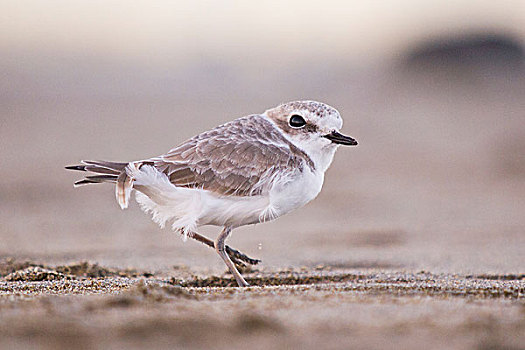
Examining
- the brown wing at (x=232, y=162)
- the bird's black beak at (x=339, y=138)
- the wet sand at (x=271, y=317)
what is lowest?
the wet sand at (x=271, y=317)

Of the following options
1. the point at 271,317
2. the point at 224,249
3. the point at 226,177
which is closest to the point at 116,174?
the point at 226,177

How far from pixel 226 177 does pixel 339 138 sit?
684 mm

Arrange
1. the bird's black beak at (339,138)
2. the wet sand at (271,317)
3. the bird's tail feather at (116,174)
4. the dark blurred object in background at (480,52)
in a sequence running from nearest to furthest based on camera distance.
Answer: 1. the wet sand at (271,317)
2. the bird's tail feather at (116,174)
3. the bird's black beak at (339,138)
4. the dark blurred object in background at (480,52)

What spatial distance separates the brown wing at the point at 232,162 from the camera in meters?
3.88

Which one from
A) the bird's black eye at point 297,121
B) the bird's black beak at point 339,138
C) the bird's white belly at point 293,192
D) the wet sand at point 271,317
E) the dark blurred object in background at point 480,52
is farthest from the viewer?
the dark blurred object in background at point 480,52

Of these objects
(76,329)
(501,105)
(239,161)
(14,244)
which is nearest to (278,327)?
(76,329)

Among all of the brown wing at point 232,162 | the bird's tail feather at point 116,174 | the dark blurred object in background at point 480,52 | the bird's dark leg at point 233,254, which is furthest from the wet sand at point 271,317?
the dark blurred object in background at point 480,52

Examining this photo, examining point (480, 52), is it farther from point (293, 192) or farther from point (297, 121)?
point (293, 192)

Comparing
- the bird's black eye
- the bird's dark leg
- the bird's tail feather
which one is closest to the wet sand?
the bird's tail feather

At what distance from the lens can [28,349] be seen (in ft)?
7.37

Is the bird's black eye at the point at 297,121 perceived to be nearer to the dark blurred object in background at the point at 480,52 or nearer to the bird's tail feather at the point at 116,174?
the bird's tail feather at the point at 116,174

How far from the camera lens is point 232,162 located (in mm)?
3914

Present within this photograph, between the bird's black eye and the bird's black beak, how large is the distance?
173 mm

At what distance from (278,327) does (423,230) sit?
4.14 metres
